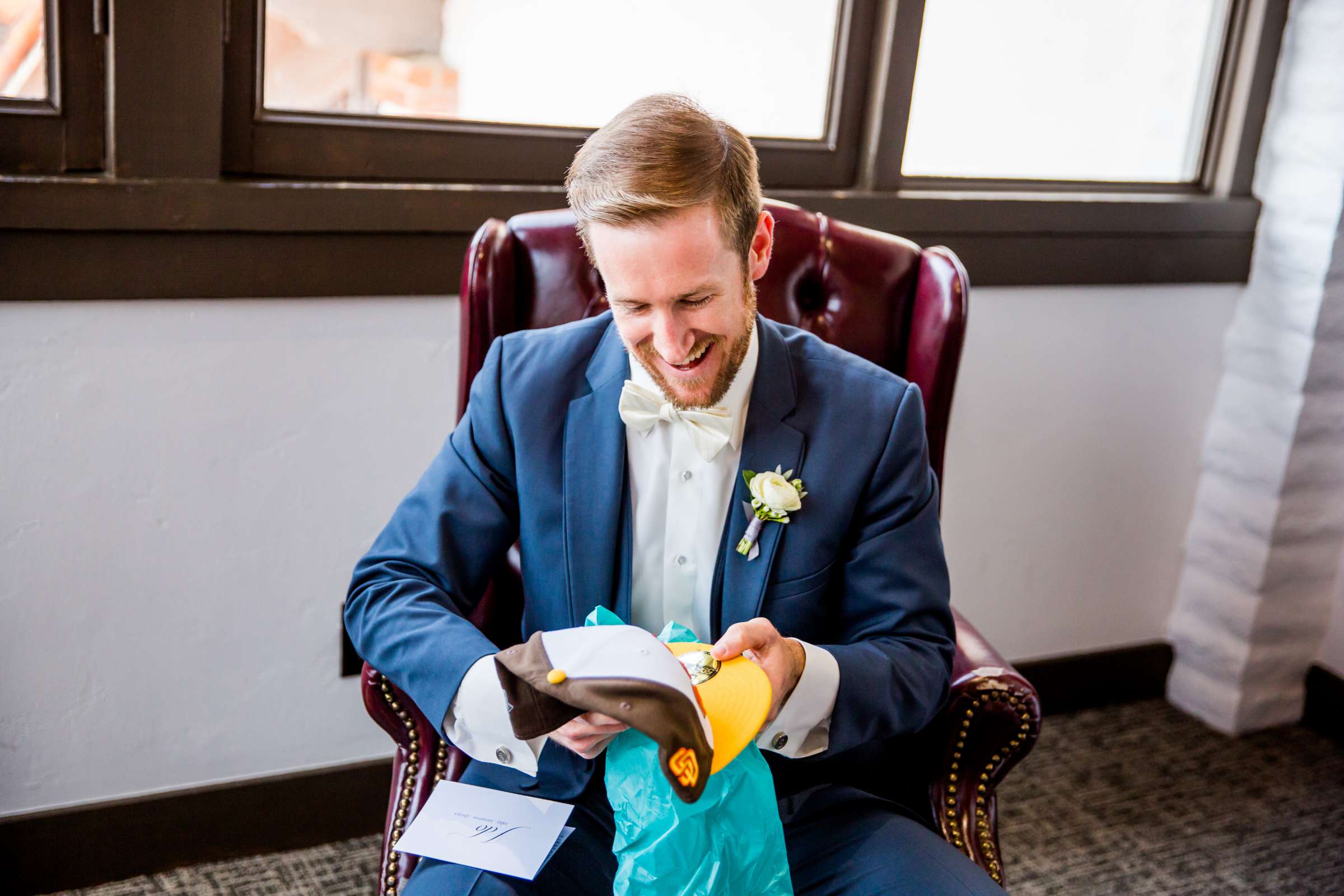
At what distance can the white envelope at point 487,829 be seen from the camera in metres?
1.36

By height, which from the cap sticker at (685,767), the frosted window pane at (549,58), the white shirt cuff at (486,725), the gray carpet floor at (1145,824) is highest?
the frosted window pane at (549,58)

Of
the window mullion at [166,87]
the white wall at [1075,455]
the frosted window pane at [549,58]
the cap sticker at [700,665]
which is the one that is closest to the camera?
the cap sticker at [700,665]

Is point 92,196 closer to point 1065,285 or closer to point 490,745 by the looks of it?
point 490,745

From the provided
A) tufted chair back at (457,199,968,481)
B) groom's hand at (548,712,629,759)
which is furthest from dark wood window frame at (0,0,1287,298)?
groom's hand at (548,712,629,759)

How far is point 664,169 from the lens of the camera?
4.52 ft

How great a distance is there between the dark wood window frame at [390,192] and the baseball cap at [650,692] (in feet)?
3.24

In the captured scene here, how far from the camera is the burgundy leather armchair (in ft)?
5.26

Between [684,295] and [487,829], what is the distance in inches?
26.6

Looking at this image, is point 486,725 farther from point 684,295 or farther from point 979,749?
point 979,749

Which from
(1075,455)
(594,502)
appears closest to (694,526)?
(594,502)

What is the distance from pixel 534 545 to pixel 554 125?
40.1 inches

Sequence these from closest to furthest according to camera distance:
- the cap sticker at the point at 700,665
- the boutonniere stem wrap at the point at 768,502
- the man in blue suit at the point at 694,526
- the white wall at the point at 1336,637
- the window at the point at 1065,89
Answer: the cap sticker at the point at 700,665, the man in blue suit at the point at 694,526, the boutonniere stem wrap at the point at 768,502, the window at the point at 1065,89, the white wall at the point at 1336,637

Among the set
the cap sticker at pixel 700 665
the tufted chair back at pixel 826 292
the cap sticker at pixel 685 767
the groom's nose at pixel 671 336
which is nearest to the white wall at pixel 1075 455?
the tufted chair back at pixel 826 292

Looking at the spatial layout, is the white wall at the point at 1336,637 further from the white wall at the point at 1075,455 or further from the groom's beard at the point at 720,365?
the groom's beard at the point at 720,365
